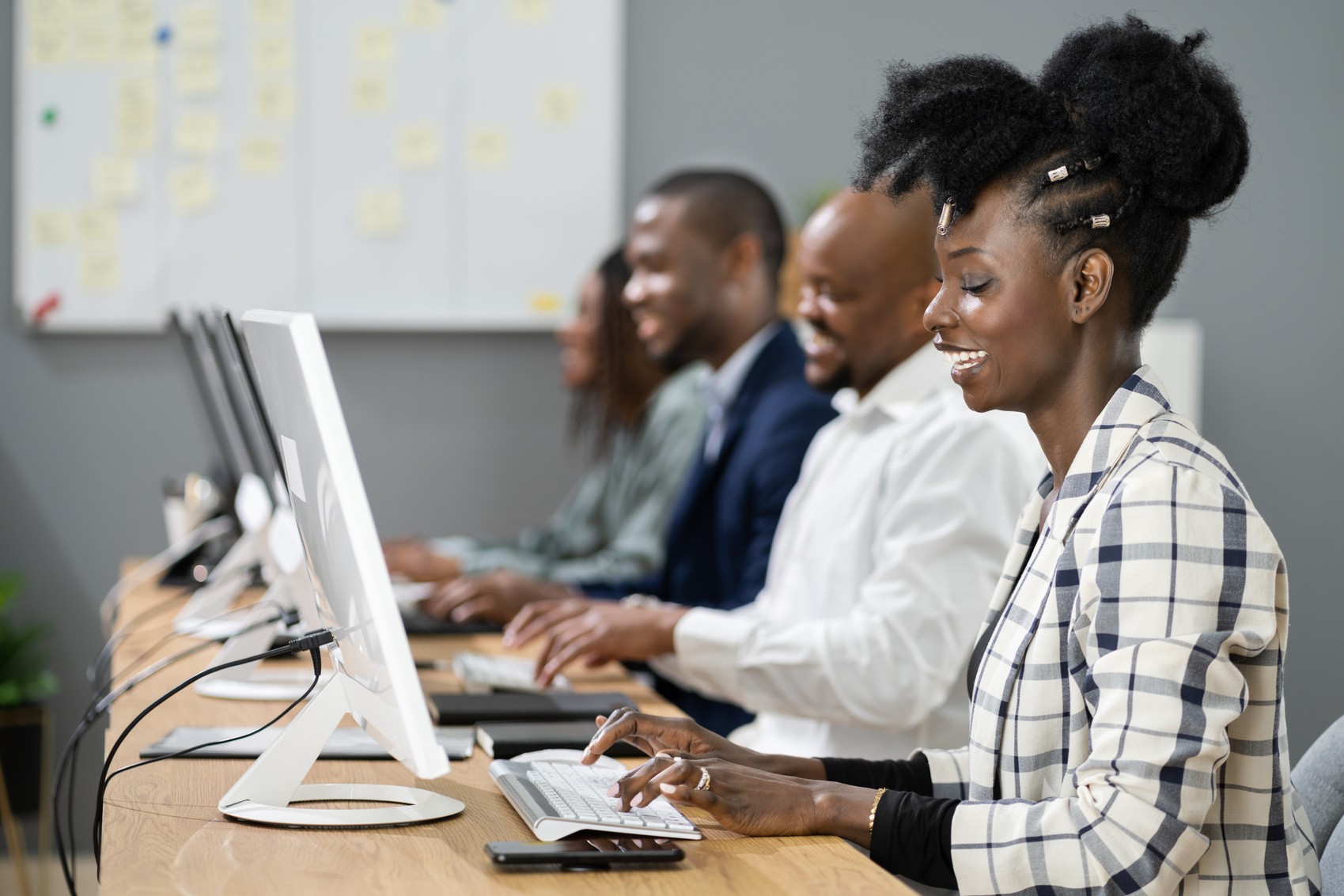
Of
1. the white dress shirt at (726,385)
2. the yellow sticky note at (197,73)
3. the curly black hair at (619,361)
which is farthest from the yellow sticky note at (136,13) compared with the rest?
the white dress shirt at (726,385)

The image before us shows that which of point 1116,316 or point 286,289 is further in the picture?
point 286,289

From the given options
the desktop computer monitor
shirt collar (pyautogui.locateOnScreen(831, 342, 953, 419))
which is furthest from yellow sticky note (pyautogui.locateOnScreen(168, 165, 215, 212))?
shirt collar (pyautogui.locateOnScreen(831, 342, 953, 419))

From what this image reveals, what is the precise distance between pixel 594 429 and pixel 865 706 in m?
1.77

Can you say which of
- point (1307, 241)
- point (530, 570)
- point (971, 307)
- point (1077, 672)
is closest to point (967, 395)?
point (971, 307)

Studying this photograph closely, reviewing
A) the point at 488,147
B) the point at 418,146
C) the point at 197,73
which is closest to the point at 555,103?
the point at 488,147

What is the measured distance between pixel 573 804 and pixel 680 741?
15cm

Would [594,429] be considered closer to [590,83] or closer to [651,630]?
[590,83]

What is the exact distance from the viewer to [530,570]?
2.79 metres

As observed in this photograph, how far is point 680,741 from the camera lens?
1153 millimetres

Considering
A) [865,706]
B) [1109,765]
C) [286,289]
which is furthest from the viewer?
[286,289]

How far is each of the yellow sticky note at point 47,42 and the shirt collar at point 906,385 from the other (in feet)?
7.30

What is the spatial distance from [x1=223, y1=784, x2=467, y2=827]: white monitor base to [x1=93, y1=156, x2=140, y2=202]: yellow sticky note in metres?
2.37

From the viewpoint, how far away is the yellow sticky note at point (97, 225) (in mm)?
3078

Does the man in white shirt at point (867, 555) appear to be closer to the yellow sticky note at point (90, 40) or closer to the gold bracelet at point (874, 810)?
the gold bracelet at point (874, 810)
